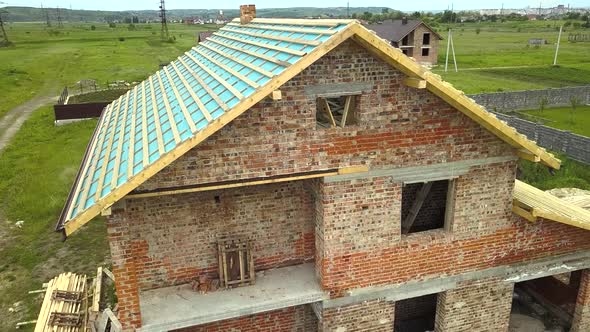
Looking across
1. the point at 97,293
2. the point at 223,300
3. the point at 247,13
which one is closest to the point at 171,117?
the point at 223,300

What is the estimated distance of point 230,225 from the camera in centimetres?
866

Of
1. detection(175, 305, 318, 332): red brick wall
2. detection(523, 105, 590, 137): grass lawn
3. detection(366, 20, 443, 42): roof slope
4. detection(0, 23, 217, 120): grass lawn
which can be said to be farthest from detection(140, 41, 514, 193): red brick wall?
detection(366, 20, 443, 42): roof slope

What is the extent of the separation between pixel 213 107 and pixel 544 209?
670 cm

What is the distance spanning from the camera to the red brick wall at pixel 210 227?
8242 mm

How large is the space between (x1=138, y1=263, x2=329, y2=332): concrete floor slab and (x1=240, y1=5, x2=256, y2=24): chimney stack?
775cm

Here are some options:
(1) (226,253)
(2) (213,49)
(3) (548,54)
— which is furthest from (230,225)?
(3) (548,54)

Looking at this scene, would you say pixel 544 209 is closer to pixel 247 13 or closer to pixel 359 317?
pixel 359 317

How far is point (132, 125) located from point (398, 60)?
17.7ft

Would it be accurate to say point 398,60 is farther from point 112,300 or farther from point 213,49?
point 112,300

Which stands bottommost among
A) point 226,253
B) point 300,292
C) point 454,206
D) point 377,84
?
point 300,292

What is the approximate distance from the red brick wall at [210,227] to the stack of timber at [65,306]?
3.16 meters

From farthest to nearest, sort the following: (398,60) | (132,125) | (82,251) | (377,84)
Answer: (82,251) < (132,125) < (377,84) < (398,60)

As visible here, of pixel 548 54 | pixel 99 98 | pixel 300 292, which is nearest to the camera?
pixel 300 292

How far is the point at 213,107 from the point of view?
7.10 meters
